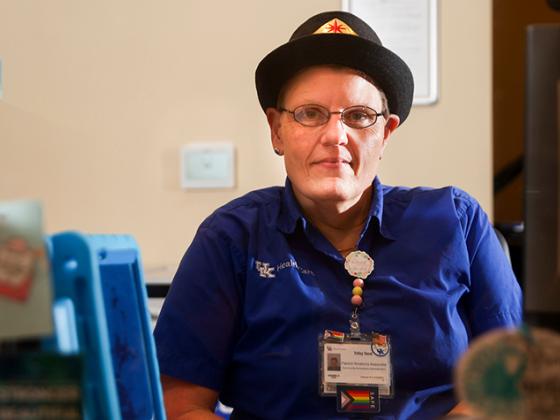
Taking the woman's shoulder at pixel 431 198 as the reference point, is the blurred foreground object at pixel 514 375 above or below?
below

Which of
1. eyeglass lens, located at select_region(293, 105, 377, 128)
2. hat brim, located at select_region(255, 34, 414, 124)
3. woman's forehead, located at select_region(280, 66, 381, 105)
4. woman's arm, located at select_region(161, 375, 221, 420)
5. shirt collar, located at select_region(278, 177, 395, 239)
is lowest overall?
woman's arm, located at select_region(161, 375, 221, 420)

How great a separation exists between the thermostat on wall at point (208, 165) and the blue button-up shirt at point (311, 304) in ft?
2.90

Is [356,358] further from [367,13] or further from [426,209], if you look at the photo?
[367,13]

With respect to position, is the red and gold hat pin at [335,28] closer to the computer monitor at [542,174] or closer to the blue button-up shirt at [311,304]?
the blue button-up shirt at [311,304]

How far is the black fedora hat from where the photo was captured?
1.33 metres

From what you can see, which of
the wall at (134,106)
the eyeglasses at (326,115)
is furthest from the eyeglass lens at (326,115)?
the wall at (134,106)

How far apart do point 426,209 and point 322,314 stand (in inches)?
12.3

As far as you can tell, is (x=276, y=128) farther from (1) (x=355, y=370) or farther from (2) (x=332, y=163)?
(1) (x=355, y=370)

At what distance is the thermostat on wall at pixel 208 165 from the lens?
7.47 ft

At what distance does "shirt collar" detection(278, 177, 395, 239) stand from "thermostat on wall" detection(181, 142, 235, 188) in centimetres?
86

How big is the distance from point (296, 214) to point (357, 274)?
6.3 inches

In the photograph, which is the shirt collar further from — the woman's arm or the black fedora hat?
the woman's arm

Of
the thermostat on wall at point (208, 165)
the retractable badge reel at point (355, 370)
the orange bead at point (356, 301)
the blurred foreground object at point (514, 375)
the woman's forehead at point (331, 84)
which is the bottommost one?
the retractable badge reel at point (355, 370)

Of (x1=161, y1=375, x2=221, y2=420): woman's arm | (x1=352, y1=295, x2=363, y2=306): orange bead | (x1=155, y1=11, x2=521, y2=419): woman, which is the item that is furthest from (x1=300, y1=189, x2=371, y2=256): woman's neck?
(x1=161, y1=375, x2=221, y2=420): woman's arm
